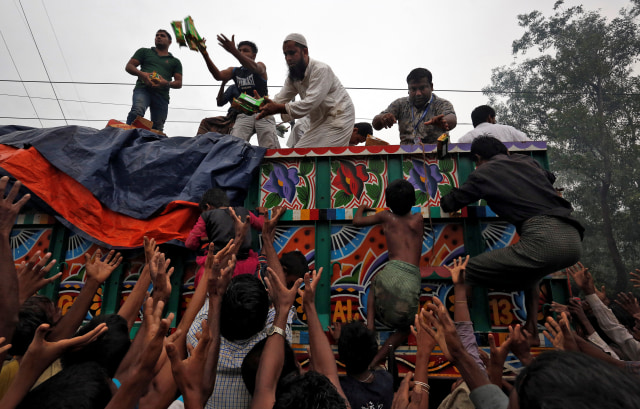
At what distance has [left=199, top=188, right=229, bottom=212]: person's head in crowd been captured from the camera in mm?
3398

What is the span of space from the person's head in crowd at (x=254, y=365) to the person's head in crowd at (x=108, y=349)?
56 centimetres

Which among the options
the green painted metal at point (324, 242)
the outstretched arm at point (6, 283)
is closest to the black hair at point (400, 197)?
the green painted metal at point (324, 242)

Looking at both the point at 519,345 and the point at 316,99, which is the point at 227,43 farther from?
the point at 519,345

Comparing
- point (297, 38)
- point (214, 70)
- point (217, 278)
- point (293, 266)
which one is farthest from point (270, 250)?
point (214, 70)

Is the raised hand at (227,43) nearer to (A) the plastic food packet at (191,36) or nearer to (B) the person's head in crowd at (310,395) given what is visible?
(A) the plastic food packet at (191,36)

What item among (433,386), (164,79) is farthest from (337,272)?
(164,79)

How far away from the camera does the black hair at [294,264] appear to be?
10.2ft

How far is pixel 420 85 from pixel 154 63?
4.01 meters

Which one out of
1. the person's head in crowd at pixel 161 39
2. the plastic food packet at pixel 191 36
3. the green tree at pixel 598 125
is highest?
the person's head in crowd at pixel 161 39

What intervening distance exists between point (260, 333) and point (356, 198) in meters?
1.91

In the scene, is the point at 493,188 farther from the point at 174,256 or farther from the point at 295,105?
the point at 174,256

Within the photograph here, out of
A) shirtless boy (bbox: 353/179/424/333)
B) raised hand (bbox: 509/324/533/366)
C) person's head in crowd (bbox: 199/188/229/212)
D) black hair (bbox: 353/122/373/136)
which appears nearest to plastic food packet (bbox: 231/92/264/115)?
person's head in crowd (bbox: 199/188/229/212)

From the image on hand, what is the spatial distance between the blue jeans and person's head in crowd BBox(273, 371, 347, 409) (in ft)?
→ 17.9

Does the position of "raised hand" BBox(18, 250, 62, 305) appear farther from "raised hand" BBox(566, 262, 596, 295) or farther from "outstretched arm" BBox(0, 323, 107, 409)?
"raised hand" BBox(566, 262, 596, 295)
